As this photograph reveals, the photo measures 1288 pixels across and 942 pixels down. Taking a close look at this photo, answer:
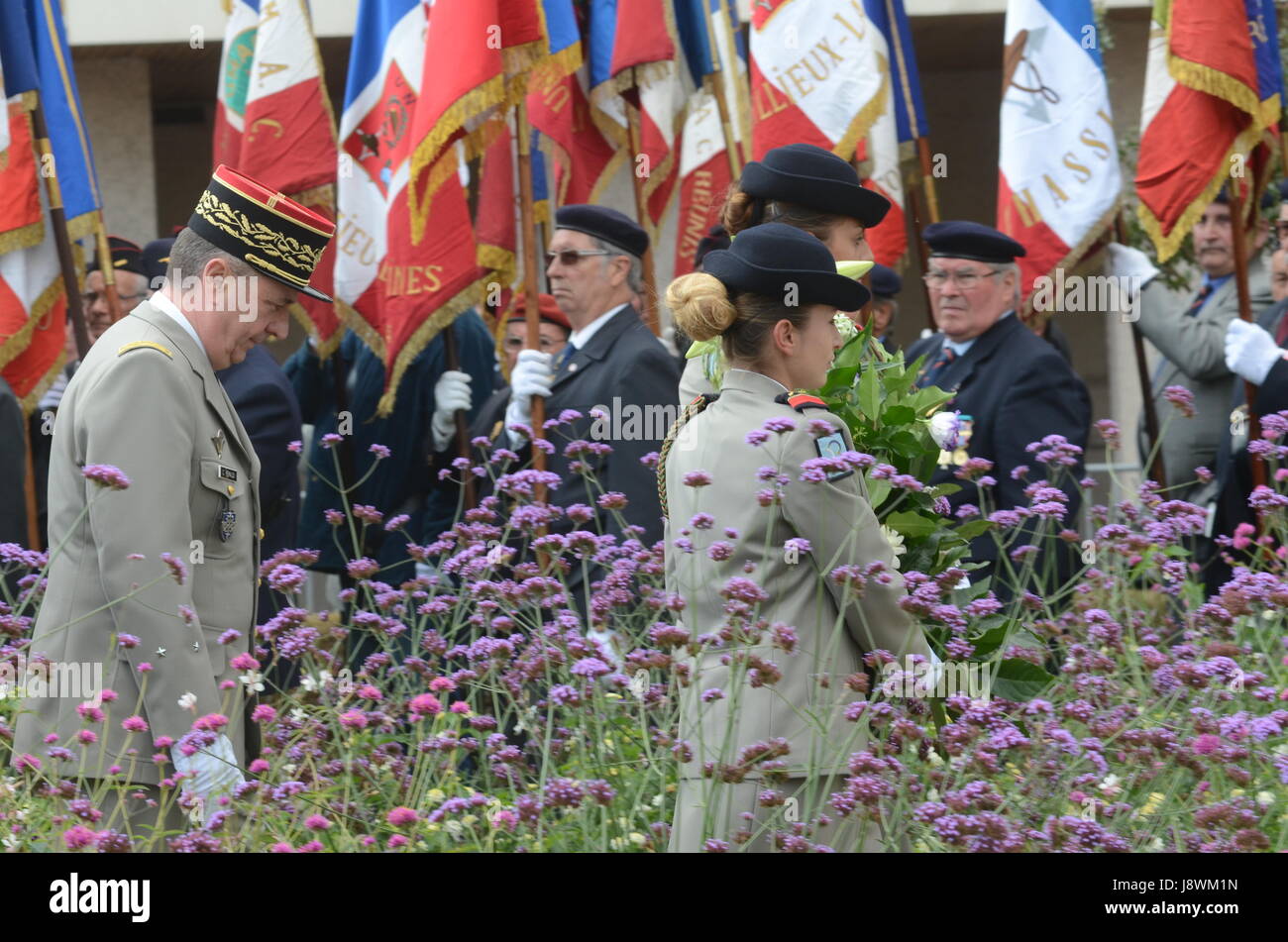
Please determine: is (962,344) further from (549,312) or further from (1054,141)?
(549,312)

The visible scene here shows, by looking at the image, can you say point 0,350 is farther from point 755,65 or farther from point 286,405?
point 755,65

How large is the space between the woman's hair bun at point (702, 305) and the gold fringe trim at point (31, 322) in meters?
3.71

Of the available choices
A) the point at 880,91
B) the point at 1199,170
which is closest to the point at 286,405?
the point at 880,91

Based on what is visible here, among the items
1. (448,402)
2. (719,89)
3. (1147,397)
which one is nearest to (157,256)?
(448,402)

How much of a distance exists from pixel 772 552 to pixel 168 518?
1040 mm

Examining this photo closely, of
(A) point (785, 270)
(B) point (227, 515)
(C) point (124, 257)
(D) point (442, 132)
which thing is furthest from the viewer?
(C) point (124, 257)

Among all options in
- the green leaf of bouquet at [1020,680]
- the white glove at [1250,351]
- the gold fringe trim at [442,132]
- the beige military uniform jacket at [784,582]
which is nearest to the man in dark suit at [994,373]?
the white glove at [1250,351]

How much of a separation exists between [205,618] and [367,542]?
10.6 feet

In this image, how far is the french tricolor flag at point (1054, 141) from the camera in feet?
21.5

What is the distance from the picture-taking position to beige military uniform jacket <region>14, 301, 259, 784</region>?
2.98 metres

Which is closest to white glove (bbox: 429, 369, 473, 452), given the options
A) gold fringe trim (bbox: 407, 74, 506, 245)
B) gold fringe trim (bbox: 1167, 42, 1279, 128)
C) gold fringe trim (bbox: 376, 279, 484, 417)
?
gold fringe trim (bbox: 376, 279, 484, 417)

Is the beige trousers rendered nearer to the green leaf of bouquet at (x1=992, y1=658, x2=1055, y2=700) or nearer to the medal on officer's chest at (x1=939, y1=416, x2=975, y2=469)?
the green leaf of bouquet at (x1=992, y1=658, x2=1055, y2=700)

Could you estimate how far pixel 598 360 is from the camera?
5.34 meters

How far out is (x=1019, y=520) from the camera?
3521 millimetres
